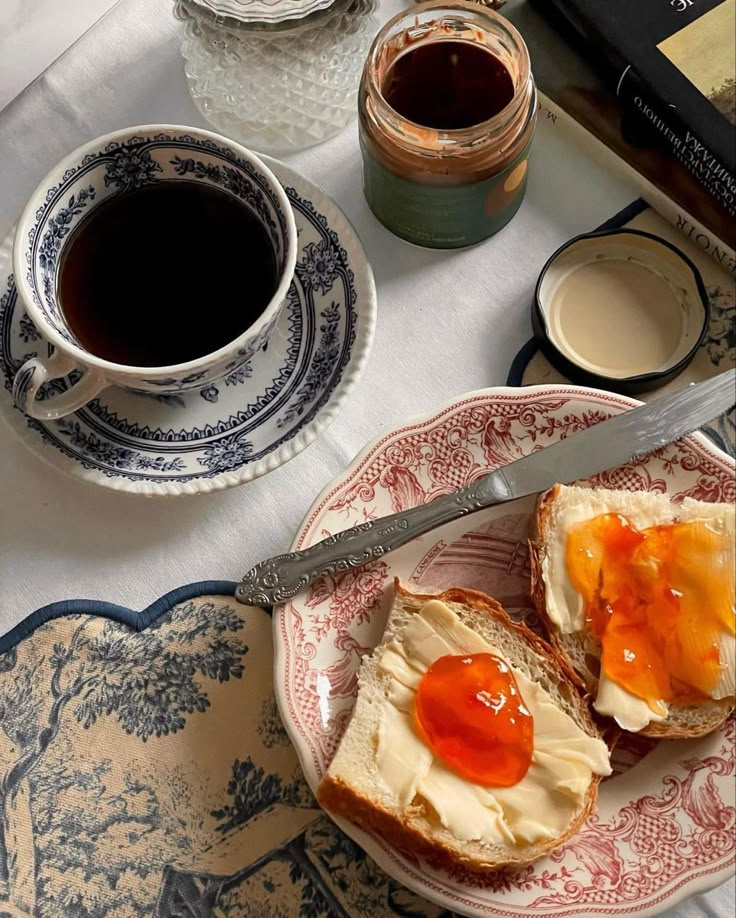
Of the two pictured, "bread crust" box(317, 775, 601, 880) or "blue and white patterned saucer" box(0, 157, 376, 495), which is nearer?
"bread crust" box(317, 775, 601, 880)

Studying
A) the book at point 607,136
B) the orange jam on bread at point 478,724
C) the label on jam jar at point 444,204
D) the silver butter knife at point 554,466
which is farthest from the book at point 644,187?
the orange jam on bread at point 478,724

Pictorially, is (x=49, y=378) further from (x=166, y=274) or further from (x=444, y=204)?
(x=444, y=204)

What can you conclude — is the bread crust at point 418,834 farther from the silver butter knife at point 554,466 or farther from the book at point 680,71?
the book at point 680,71

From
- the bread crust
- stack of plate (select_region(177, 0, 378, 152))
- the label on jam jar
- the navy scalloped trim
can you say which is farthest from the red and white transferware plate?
stack of plate (select_region(177, 0, 378, 152))

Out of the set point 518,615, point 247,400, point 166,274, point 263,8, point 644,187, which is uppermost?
point 263,8

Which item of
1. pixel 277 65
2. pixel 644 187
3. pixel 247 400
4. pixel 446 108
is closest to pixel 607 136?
pixel 644 187

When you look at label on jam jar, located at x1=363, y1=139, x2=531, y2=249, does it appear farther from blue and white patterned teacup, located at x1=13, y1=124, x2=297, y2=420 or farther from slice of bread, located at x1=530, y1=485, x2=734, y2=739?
slice of bread, located at x1=530, y1=485, x2=734, y2=739
